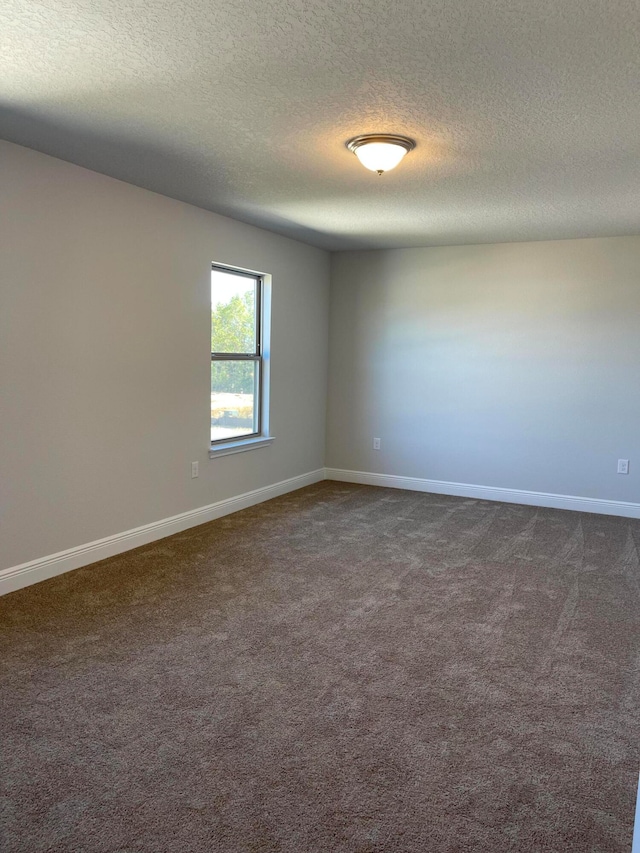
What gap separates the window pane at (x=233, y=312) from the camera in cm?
484

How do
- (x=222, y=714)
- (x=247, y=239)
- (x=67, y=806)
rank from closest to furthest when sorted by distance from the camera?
(x=67, y=806) < (x=222, y=714) < (x=247, y=239)

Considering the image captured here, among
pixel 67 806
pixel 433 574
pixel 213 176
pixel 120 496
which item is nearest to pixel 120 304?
pixel 213 176

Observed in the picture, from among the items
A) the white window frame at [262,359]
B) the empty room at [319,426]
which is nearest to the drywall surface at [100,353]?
the empty room at [319,426]

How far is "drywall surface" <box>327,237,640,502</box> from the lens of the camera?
5.22 m

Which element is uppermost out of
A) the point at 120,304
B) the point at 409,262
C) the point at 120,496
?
the point at 409,262

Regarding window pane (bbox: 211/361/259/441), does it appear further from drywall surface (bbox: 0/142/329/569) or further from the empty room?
drywall surface (bbox: 0/142/329/569)

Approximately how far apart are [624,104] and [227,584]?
9.57 ft

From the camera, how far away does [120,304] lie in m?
3.86

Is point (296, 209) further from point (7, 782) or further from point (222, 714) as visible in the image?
point (7, 782)

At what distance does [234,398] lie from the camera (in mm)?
5168

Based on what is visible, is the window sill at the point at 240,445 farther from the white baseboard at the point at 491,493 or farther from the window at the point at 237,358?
the white baseboard at the point at 491,493

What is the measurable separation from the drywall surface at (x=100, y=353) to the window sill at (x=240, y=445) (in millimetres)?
64

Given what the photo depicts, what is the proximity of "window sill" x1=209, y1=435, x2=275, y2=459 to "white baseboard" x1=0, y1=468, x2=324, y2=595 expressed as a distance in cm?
38

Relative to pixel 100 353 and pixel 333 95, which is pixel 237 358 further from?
pixel 333 95
